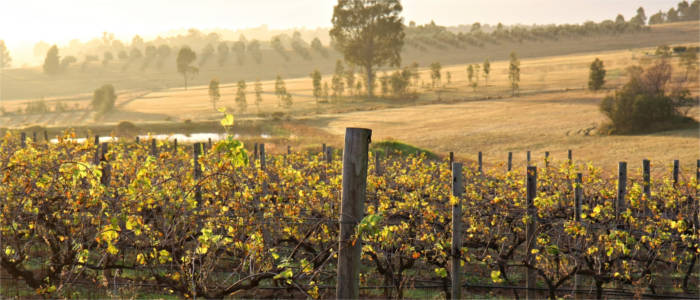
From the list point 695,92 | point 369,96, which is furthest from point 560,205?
point 369,96

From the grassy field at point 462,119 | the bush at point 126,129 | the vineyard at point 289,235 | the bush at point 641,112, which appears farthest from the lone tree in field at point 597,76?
the vineyard at point 289,235

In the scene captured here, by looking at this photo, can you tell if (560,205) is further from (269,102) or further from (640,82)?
A: (269,102)

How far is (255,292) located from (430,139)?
3046 centimetres

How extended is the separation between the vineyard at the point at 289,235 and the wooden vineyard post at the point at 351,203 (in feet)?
0.04

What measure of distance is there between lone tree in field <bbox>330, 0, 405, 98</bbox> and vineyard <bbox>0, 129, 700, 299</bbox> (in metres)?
59.5

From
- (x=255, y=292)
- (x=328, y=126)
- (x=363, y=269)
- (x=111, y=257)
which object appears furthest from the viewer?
(x=328, y=126)

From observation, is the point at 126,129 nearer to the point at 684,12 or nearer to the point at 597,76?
the point at 597,76

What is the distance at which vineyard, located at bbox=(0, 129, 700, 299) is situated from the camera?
5918 millimetres

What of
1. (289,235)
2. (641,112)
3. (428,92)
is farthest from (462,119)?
(289,235)

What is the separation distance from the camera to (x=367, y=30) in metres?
71.1

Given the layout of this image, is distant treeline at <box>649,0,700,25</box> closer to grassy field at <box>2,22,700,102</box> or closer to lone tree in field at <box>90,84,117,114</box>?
grassy field at <box>2,22,700,102</box>

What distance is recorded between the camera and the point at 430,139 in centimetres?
3834

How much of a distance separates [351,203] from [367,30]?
224ft

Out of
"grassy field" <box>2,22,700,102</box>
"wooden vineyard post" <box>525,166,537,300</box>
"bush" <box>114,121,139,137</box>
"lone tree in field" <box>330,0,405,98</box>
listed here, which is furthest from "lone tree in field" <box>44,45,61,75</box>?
"wooden vineyard post" <box>525,166,537,300</box>
